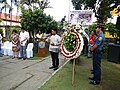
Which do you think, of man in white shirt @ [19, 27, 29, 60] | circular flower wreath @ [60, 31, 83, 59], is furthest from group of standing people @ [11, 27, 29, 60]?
circular flower wreath @ [60, 31, 83, 59]

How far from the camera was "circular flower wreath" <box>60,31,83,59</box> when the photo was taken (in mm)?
7562

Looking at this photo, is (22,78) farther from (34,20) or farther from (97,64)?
(34,20)

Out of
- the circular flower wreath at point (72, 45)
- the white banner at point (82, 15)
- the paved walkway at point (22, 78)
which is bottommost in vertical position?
the paved walkway at point (22, 78)

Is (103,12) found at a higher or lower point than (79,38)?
higher

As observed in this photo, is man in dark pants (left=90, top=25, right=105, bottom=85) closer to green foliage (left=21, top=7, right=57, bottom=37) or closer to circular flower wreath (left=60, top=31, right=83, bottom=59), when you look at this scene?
circular flower wreath (left=60, top=31, right=83, bottom=59)

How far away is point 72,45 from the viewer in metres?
7.71

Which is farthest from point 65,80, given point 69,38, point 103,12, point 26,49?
point 103,12

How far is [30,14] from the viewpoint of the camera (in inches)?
739

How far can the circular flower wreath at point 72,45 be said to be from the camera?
24.8 ft

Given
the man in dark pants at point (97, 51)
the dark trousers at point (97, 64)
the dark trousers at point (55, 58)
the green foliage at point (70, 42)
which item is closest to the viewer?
the man in dark pants at point (97, 51)

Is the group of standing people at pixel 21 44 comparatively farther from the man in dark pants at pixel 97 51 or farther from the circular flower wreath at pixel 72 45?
the man in dark pants at pixel 97 51

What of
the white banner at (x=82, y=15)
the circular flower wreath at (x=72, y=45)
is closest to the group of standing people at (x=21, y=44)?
the circular flower wreath at (x=72, y=45)

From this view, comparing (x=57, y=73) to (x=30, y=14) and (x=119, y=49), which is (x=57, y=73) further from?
(x=30, y=14)

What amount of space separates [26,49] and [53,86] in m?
7.25
